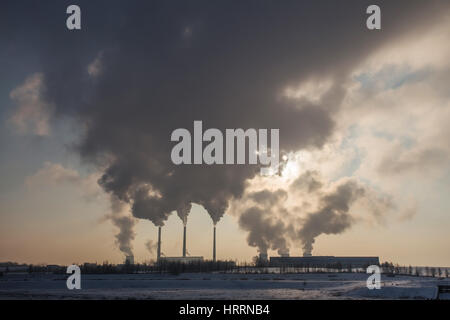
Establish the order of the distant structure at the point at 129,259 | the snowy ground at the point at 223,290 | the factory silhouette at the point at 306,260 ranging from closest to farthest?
the snowy ground at the point at 223,290, the distant structure at the point at 129,259, the factory silhouette at the point at 306,260

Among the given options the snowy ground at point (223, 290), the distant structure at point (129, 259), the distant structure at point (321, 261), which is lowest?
the distant structure at point (321, 261)

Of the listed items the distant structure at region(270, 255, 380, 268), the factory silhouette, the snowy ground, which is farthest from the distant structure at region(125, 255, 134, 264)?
the snowy ground

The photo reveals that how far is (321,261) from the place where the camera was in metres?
185

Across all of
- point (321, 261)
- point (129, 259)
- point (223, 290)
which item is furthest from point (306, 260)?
point (223, 290)

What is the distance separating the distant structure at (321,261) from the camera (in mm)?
182375

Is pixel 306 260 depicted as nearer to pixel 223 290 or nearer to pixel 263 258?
pixel 263 258

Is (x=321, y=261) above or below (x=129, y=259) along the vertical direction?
below

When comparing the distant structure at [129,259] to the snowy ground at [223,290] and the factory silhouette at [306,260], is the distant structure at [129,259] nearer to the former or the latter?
the factory silhouette at [306,260]

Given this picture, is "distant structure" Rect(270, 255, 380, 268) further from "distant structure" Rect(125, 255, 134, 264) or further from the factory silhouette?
"distant structure" Rect(125, 255, 134, 264)

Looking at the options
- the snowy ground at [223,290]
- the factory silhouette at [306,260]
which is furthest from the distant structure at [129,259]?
the snowy ground at [223,290]
